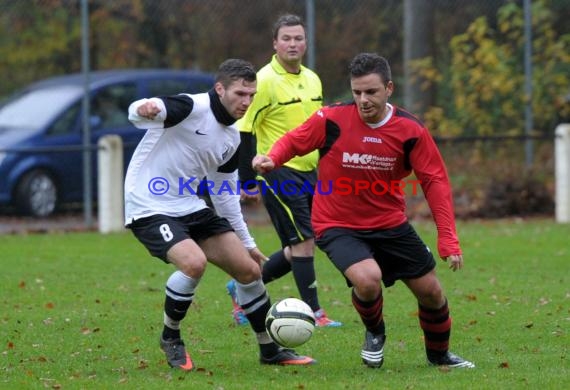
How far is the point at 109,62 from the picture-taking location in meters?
19.4

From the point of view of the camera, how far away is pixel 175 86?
16.1m

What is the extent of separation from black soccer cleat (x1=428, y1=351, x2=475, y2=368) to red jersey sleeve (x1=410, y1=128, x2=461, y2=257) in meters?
0.67

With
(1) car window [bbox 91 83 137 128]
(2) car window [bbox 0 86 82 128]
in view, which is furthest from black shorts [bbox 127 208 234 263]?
(1) car window [bbox 91 83 137 128]

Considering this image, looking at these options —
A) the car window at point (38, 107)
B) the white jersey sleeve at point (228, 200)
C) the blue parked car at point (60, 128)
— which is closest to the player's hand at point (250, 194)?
the white jersey sleeve at point (228, 200)

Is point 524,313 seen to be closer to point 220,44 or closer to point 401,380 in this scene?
point 401,380

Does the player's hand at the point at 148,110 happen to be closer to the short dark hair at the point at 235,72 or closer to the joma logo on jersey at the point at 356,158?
the short dark hair at the point at 235,72

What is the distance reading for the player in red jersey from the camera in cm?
644

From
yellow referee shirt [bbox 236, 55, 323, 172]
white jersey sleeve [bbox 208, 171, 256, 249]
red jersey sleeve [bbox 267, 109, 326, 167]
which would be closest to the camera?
red jersey sleeve [bbox 267, 109, 326, 167]

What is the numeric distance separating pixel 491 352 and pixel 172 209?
6.99 ft

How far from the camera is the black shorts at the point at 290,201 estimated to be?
8.36m

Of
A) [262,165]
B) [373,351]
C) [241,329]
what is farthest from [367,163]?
[241,329]

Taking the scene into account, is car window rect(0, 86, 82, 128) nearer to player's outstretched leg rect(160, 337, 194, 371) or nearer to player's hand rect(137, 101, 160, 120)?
player's outstretched leg rect(160, 337, 194, 371)

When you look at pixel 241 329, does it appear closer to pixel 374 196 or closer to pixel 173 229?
pixel 173 229

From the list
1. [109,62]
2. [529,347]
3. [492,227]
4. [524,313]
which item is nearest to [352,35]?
[492,227]
